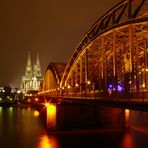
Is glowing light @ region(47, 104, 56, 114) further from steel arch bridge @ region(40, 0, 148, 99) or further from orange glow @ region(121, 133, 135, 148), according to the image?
orange glow @ region(121, 133, 135, 148)

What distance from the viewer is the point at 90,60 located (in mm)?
52719

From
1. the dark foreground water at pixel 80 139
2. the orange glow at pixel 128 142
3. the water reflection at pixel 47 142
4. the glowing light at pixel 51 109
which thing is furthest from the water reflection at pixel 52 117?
the orange glow at pixel 128 142

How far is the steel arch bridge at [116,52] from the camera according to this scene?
101ft

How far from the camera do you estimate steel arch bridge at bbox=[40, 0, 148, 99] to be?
30.9 meters

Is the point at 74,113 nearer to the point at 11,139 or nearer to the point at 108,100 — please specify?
the point at 11,139

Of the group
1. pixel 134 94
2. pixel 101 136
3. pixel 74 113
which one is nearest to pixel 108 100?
pixel 134 94

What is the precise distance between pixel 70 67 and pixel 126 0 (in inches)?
1118

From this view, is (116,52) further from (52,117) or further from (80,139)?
(52,117)

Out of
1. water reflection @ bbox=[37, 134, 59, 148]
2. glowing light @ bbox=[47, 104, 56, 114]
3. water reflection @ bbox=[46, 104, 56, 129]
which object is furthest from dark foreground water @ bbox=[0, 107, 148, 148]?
glowing light @ bbox=[47, 104, 56, 114]

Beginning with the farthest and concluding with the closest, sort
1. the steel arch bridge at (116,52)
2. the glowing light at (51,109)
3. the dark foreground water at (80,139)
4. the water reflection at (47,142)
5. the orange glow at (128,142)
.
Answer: the glowing light at (51,109) < the water reflection at (47,142) < the dark foreground water at (80,139) < the orange glow at (128,142) < the steel arch bridge at (116,52)

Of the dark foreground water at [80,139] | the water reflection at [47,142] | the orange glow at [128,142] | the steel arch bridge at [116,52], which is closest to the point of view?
the steel arch bridge at [116,52]

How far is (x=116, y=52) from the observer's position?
4272 cm

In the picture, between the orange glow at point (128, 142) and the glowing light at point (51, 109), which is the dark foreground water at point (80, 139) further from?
the glowing light at point (51, 109)

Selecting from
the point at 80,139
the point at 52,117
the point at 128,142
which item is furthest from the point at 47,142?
the point at 52,117
